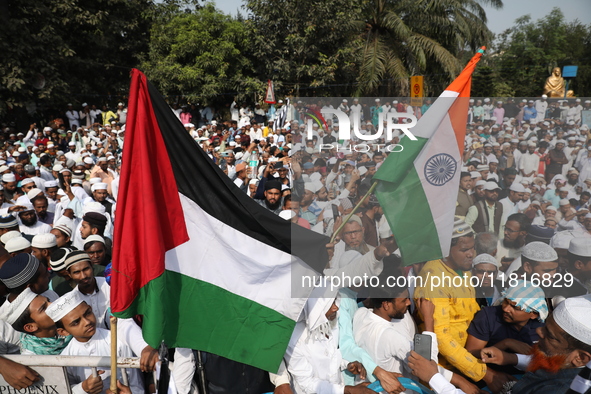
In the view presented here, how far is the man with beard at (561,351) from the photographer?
2.07 m

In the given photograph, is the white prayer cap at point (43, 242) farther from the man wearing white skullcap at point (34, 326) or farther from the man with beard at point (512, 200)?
the man with beard at point (512, 200)

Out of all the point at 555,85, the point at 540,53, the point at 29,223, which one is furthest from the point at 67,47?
the point at 540,53

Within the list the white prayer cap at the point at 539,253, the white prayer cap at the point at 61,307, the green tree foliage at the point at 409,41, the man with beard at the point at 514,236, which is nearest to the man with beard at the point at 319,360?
the white prayer cap at the point at 61,307

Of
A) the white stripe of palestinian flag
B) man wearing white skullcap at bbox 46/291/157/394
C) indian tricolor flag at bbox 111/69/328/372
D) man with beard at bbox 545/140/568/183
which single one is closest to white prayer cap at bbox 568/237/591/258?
indian tricolor flag at bbox 111/69/328/372

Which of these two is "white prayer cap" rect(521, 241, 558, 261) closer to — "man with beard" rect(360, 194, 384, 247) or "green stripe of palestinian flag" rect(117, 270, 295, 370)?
"man with beard" rect(360, 194, 384, 247)

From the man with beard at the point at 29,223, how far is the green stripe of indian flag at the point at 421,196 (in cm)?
Result: 492

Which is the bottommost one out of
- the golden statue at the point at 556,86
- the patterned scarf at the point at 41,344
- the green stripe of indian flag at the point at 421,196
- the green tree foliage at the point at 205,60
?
the patterned scarf at the point at 41,344

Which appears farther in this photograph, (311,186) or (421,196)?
(311,186)

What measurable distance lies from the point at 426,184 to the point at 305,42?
16918 mm

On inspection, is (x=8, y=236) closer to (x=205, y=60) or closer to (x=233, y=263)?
(x=233, y=263)

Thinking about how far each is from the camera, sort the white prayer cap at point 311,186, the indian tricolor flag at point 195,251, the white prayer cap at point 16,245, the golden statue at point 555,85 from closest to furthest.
Answer: the indian tricolor flag at point 195,251
the white prayer cap at point 16,245
the white prayer cap at point 311,186
the golden statue at point 555,85

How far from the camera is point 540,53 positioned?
35250 millimetres

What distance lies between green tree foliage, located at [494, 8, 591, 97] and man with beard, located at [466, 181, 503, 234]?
1100 inches

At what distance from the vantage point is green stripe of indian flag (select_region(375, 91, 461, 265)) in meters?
3.33
